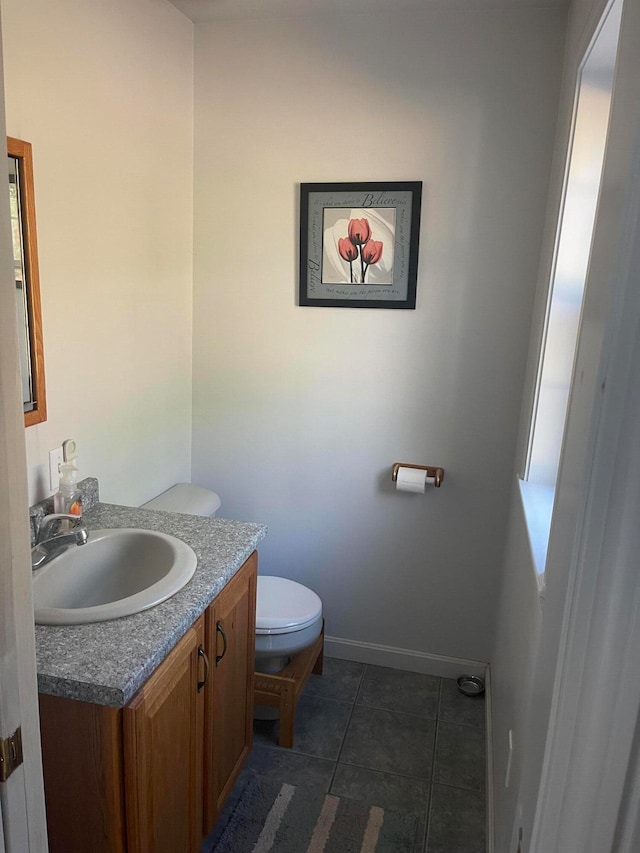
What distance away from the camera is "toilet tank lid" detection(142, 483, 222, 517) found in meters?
2.34

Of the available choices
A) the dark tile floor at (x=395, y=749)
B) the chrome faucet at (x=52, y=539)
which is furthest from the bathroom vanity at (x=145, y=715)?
the dark tile floor at (x=395, y=749)

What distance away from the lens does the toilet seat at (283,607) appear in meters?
2.20

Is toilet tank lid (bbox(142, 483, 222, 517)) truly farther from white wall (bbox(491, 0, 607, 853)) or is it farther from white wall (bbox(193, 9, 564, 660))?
white wall (bbox(491, 0, 607, 853))

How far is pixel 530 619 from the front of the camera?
1.48 meters

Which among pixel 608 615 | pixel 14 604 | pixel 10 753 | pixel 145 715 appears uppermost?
pixel 608 615

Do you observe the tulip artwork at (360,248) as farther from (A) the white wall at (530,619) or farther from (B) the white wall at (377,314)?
A: (A) the white wall at (530,619)

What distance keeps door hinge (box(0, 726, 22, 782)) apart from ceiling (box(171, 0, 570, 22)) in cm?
229

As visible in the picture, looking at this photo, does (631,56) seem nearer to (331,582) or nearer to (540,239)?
(540,239)

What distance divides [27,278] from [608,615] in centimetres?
158

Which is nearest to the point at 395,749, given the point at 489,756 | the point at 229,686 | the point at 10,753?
the point at 489,756

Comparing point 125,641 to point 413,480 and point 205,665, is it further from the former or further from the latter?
point 413,480

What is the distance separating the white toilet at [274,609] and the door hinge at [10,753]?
141cm

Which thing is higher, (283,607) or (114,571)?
(114,571)

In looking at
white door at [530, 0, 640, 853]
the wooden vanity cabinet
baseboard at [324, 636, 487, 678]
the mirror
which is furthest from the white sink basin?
baseboard at [324, 636, 487, 678]
